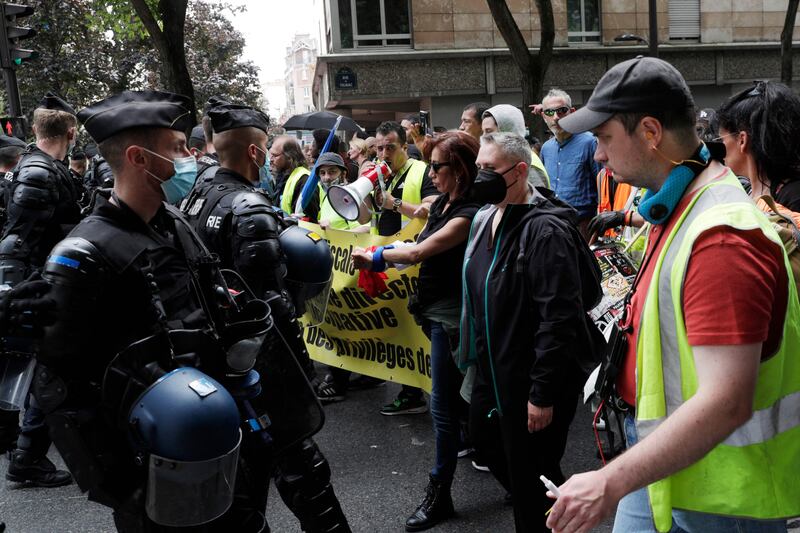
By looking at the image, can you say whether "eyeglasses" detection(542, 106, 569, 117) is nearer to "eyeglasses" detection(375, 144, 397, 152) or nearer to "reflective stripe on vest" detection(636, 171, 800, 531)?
"eyeglasses" detection(375, 144, 397, 152)

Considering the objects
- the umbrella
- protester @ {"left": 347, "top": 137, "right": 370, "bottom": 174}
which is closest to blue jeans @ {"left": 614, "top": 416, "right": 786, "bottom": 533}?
protester @ {"left": 347, "top": 137, "right": 370, "bottom": 174}

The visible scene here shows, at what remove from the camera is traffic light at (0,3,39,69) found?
1025cm

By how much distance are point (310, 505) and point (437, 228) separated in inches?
64.8

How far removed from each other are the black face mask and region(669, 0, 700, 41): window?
23208 millimetres

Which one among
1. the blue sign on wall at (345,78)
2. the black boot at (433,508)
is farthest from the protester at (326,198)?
the blue sign on wall at (345,78)

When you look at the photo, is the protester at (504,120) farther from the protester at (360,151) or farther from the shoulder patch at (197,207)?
the protester at (360,151)

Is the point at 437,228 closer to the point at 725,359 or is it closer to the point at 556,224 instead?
the point at 556,224

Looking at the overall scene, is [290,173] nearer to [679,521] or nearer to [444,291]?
[444,291]

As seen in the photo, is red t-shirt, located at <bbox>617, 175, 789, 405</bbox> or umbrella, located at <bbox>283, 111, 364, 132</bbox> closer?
red t-shirt, located at <bbox>617, 175, 789, 405</bbox>

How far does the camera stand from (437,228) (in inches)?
164

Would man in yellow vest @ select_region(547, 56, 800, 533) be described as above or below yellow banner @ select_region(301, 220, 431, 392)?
above

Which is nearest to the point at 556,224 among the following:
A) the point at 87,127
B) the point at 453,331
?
the point at 453,331

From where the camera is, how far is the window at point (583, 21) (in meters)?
23.4

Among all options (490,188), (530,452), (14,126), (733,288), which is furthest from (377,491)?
(14,126)
